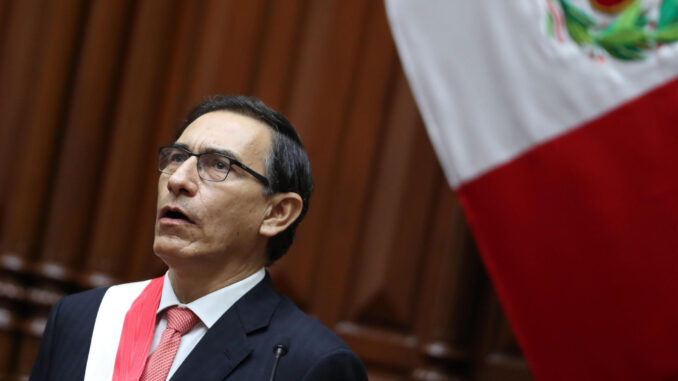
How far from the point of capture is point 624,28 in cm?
150

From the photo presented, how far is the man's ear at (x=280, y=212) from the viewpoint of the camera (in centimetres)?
153

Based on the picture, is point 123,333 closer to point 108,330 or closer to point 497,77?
point 108,330

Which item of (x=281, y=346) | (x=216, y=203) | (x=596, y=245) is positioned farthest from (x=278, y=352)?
(x=596, y=245)

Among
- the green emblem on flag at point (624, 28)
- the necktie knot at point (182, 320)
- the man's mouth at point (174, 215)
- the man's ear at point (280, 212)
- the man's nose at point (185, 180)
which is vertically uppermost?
the green emblem on flag at point (624, 28)

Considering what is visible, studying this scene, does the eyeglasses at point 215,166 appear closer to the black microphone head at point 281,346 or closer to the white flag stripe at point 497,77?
the black microphone head at point 281,346

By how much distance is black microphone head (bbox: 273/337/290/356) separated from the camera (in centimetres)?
129

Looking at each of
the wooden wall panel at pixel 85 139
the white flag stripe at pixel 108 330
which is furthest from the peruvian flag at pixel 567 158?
the wooden wall panel at pixel 85 139

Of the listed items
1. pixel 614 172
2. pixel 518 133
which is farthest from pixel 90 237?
pixel 614 172

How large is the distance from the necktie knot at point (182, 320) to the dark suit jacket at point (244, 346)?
0.06 meters

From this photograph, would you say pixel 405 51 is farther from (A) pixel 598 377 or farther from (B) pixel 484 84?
(A) pixel 598 377

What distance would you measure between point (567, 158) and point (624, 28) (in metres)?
0.30

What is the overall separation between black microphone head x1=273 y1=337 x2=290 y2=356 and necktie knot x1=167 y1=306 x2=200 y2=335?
0.59ft

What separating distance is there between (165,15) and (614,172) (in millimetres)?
2029

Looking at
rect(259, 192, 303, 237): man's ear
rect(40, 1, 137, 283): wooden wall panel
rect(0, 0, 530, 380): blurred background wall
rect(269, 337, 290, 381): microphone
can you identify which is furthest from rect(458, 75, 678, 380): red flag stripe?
rect(40, 1, 137, 283): wooden wall panel
